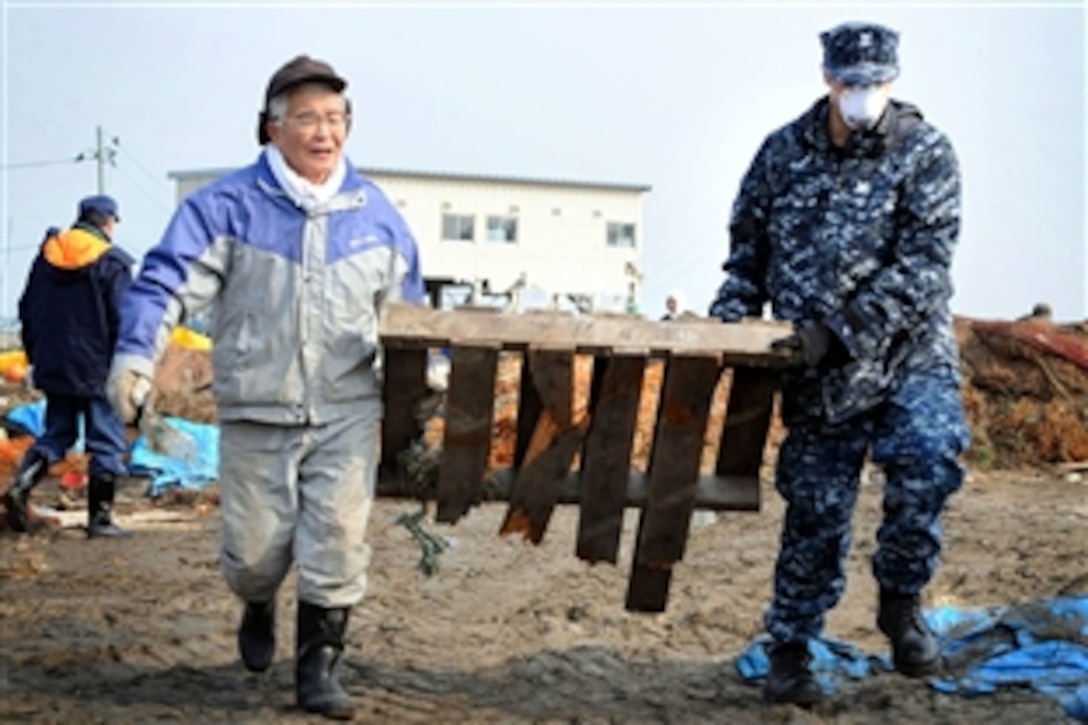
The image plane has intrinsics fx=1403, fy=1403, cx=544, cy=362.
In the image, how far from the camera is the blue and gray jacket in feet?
15.2

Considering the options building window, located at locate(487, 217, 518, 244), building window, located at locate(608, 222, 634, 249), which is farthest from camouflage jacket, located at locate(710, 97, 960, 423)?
building window, located at locate(608, 222, 634, 249)

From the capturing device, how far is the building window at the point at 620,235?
49469mm

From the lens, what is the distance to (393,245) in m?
4.90

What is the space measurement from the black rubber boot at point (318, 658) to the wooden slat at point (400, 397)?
0.56 meters

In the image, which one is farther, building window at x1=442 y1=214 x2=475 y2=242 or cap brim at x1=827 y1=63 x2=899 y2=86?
building window at x1=442 y1=214 x2=475 y2=242

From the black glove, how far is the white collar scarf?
62.8 inches

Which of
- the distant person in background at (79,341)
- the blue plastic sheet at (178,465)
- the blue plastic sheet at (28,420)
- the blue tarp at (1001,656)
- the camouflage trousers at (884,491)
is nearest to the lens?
the camouflage trousers at (884,491)

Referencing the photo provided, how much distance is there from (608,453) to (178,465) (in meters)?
8.77

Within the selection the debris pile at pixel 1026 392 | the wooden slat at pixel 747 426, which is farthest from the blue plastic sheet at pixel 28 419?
the wooden slat at pixel 747 426

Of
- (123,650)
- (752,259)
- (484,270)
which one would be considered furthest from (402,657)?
(484,270)

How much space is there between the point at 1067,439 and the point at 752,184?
9619 millimetres

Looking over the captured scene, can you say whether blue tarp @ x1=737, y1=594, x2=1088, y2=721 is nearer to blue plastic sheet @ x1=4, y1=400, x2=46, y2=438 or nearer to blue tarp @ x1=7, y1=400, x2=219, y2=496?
blue tarp @ x1=7, y1=400, x2=219, y2=496

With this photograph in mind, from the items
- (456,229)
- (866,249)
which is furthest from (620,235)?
(866,249)

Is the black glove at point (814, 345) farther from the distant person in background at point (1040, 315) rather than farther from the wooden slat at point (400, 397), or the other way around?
the distant person in background at point (1040, 315)
